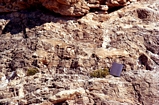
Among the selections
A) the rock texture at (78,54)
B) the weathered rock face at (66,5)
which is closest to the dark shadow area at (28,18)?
the rock texture at (78,54)

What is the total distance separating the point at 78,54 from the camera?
1600 centimetres

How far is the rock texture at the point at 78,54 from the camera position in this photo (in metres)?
12.8

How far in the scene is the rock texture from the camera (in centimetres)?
1279

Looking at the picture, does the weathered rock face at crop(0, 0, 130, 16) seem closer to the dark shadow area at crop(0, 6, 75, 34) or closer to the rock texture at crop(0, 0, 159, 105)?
the rock texture at crop(0, 0, 159, 105)

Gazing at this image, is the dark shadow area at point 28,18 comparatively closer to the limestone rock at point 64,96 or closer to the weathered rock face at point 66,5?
the weathered rock face at point 66,5

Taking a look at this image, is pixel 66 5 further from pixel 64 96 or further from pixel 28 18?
pixel 64 96

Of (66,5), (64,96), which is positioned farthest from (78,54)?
(64,96)

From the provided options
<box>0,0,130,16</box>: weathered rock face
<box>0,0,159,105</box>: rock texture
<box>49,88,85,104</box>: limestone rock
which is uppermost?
<box>0,0,130,16</box>: weathered rock face

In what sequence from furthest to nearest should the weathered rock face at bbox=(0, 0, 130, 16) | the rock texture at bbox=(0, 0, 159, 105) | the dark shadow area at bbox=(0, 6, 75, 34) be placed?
the dark shadow area at bbox=(0, 6, 75, 34) < the weathered rock face at bbox=(0, 0, 130, 16) < the rock texture at bbox=(0, 0, 159, 105)

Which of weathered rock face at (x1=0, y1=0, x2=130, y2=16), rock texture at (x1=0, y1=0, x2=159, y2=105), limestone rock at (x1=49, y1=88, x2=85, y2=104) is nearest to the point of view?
limestone rock at (x1=49, y1=88, x2=85, y2=104)

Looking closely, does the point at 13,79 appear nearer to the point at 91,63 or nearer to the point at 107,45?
the point at 91,63

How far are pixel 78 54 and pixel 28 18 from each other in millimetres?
5059

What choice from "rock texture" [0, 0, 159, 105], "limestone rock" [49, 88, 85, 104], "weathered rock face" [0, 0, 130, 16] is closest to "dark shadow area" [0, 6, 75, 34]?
"rock texture" [0, 0, 159, 105]

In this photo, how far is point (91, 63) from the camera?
15.3 meters
